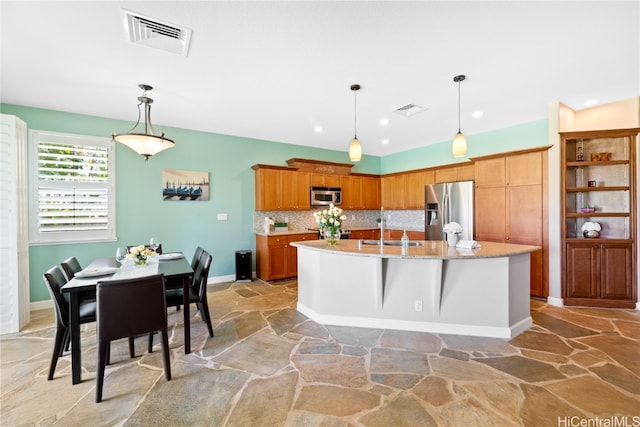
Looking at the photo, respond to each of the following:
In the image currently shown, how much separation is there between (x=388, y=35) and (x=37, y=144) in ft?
Answer: 15.8

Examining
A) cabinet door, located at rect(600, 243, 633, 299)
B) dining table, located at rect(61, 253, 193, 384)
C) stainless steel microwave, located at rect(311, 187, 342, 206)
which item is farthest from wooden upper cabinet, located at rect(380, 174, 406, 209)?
dining table, located at rect(61, 253, 193, 384)

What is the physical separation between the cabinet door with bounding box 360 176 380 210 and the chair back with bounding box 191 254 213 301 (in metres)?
4.41

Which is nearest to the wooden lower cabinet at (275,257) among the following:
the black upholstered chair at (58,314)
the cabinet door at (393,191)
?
the cabinet door at (393,191)

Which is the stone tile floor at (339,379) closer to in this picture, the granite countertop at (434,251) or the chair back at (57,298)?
the chair back at (57,298)

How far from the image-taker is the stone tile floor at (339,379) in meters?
1.88

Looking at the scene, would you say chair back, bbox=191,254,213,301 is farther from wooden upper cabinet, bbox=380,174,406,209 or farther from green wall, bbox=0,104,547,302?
wooden upper cabinet, bbox=380,174,406,209

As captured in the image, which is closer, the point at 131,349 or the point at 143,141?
the point at 131,349

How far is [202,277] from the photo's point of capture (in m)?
3.05

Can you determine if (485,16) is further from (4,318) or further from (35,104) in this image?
(4,318)

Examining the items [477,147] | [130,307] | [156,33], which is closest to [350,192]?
[477,147]

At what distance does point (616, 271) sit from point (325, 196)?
15.5 feet

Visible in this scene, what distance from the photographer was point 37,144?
3941 millimetres

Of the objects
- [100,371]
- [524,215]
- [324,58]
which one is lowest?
[100,371]

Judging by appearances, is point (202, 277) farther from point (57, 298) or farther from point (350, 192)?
point (350, 192)
